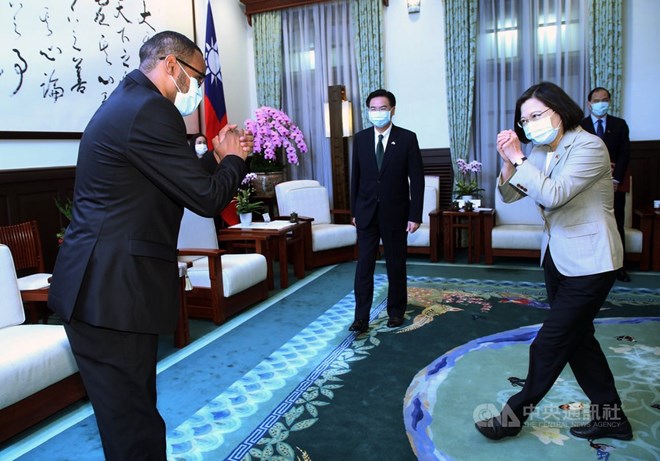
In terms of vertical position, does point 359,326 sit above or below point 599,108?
below

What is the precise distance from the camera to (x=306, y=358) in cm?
344

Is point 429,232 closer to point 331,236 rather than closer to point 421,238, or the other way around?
point 421,238

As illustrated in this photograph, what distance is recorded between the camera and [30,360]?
264 centimetres

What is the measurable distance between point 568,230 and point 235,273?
2.75m

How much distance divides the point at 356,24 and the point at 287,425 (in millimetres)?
5684

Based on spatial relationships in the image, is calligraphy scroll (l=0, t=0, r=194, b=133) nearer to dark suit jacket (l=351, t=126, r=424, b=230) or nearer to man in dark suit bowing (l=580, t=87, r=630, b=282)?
dark suit jacket (l=351, t=126, r=424, b=230)

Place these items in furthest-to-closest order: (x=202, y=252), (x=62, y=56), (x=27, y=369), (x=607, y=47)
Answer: (x=607, y=47), (x=62, y=56), (x=202, y=252), (x=27, y=369)

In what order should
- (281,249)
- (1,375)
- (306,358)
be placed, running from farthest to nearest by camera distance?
(281,249)
(306,358)
(1,375)

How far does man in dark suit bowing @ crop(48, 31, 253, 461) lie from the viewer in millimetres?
1481

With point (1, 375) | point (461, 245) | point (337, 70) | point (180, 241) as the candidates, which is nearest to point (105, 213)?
point (1, 375)

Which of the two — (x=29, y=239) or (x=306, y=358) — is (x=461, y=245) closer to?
(x=306, y=358)

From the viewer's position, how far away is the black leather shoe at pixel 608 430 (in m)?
2.32

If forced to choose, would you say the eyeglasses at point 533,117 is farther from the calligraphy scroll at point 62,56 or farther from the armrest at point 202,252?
the calligraphy scroll at point 62,56

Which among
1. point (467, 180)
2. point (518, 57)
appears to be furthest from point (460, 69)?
point (467, 180)
